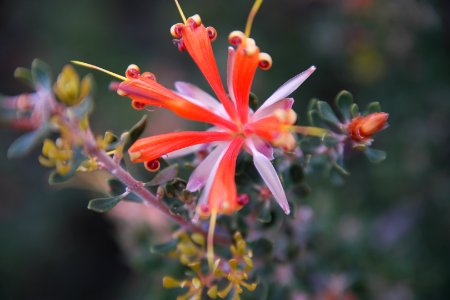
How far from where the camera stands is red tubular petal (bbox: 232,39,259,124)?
184 cm

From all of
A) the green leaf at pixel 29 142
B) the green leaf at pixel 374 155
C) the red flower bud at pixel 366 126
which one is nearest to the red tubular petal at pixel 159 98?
the green leaf at pixel 29 142

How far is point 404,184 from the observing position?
13.2 feet

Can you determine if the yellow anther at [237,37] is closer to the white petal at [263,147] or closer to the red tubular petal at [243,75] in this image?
the red tubular petal at [243,75]

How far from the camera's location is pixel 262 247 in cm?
243

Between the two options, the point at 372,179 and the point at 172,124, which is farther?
the point at 172,124

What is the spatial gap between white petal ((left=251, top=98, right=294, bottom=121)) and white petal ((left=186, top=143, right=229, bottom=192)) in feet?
0.53

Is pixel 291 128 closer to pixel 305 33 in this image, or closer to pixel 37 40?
pixel 305 33

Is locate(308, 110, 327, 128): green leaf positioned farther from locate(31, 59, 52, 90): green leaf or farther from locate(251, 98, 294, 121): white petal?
locate(31, 59, 52, 90): green leaf

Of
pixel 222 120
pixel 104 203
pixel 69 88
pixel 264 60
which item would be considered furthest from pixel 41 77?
pixel 264 60

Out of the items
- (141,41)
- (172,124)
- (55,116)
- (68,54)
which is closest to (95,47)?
(68,54)

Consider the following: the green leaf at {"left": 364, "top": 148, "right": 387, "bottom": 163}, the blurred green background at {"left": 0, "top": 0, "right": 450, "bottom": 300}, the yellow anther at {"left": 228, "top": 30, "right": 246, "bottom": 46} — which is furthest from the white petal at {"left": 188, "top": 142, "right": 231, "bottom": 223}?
the blurred green background at {"left": 0, "top": 0, "right": 450, "bottom": 300}

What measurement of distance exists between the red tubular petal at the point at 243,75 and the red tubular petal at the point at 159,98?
0.43ft

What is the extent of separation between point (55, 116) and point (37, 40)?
449 centimetres

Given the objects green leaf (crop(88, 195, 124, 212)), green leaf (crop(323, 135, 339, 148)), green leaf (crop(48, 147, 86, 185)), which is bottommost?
green leaf (crop(323, 135, 339, 148))
